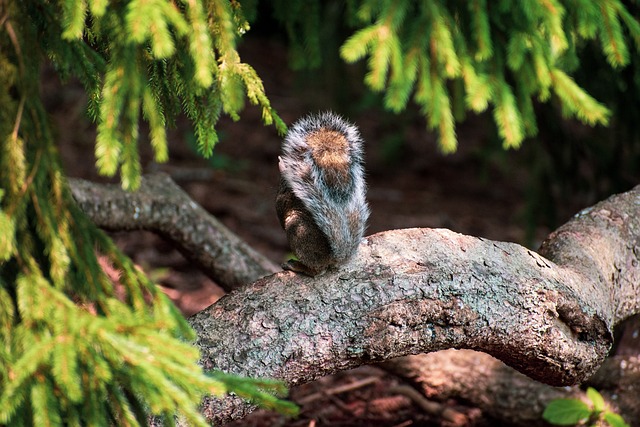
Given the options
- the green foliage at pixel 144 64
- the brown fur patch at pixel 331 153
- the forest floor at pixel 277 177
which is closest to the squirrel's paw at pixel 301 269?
the brown fur patch at pixel 331 153

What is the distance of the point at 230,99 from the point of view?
189 cm

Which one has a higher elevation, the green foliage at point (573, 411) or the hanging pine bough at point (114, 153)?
the hanging pine bough at point (114, 153)

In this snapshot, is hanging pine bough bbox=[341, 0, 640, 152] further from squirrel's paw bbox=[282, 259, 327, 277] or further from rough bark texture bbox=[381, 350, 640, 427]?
rough bark texture bbox=[381, 350, 640, 427]

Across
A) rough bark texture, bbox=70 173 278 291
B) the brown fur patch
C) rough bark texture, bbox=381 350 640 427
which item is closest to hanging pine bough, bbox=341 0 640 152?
the brown fur patch

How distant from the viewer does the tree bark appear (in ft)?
7.56

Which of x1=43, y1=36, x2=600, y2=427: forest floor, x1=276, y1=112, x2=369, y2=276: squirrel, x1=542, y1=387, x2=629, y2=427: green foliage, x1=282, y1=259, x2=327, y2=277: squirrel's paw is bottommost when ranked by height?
x1=542, y1=387, x2=629, y2=427: green foliage

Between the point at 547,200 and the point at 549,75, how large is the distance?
299 cm

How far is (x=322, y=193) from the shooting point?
2.52 m

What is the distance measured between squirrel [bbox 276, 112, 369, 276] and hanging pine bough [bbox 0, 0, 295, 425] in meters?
0.73

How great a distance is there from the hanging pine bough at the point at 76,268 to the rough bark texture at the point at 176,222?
1744mm

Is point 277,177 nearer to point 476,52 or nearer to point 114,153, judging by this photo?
point 476,52

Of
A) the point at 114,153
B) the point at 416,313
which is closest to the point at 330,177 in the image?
the point at 416,313

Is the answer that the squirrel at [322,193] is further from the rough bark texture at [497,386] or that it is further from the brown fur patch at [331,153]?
the rough bark texture at [497,386]

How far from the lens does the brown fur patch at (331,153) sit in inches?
100
